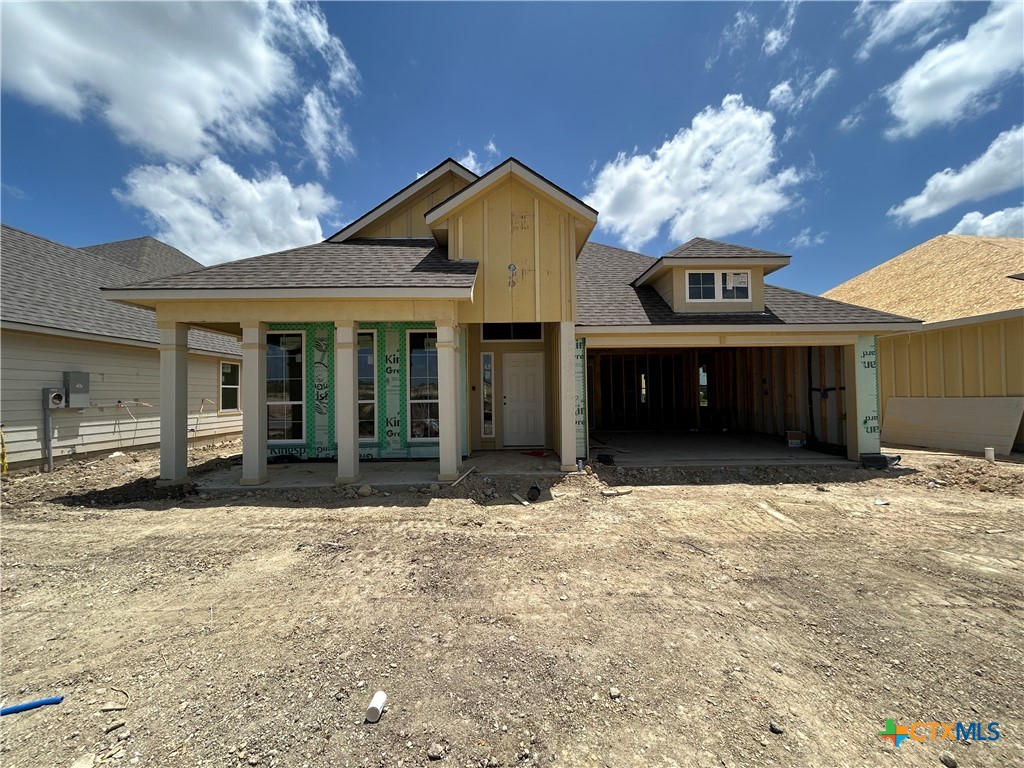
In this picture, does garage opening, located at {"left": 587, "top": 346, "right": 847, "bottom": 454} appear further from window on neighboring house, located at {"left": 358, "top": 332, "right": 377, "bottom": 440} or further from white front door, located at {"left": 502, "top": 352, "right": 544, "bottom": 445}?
window on neighboring house, located at {"left": 358, "top": 332, "right": 377, "bottom": 440}

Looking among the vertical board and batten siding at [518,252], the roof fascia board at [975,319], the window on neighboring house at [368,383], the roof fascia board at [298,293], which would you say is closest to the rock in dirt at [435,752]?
the roof fascia board at [298,293]

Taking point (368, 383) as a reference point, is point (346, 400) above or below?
below

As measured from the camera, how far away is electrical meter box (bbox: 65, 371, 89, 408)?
357 inches

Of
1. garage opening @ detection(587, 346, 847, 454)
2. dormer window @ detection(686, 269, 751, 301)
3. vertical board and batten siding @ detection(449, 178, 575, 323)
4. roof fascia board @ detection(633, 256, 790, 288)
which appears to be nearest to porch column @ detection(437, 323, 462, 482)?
vertical board and batten siding @ detection(449, 178, 575, 323)

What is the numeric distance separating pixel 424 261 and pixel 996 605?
8557mm

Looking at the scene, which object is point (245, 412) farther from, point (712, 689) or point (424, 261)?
point (712, 689)

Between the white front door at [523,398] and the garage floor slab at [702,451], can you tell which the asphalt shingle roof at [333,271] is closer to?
the white front door at [523,398]

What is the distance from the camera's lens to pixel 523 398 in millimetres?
10305

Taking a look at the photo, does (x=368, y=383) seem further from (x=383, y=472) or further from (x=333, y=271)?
(x=333, y=271)

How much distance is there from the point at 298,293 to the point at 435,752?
6.54 m

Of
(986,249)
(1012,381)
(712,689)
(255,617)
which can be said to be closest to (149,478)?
(255,617)

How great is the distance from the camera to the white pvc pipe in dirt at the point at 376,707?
2175 mm

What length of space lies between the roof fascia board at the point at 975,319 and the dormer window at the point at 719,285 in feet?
13.5

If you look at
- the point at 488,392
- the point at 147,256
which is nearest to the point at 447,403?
the point at 488,392
